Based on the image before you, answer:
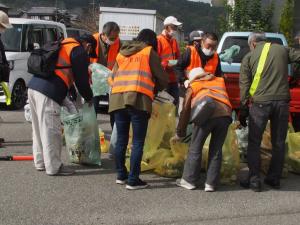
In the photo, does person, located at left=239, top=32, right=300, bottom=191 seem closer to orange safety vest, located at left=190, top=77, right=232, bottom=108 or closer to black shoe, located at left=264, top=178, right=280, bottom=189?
black shoe, located at left=264, top=178, right=280, bottom=189

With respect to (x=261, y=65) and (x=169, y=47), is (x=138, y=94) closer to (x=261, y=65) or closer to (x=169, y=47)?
(x=261, y=65)

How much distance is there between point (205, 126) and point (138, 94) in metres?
0.81

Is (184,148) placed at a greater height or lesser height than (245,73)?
lesser

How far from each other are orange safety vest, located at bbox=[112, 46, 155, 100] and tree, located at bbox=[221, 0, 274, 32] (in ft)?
46.1

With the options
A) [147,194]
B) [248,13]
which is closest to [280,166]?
[147,194]

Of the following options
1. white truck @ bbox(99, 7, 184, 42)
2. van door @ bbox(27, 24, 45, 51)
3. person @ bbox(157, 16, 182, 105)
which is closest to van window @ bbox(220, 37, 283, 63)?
person @ bbox(157, 16, 182, 105)

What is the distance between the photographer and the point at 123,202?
5.43 metres

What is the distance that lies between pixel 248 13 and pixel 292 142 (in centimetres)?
1301

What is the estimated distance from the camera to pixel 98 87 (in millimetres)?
7488

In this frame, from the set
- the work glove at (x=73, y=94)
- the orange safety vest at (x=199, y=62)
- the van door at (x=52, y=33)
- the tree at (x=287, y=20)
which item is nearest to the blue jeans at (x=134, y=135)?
the work glove at (x=73, y=94)

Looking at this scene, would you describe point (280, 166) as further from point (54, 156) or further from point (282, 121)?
point (54, 156)

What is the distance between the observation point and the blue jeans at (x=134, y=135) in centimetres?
573

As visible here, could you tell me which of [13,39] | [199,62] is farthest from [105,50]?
[13,39]

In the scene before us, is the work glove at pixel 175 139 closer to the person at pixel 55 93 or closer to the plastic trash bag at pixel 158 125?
the plastic trash bag at pixel 158 125
